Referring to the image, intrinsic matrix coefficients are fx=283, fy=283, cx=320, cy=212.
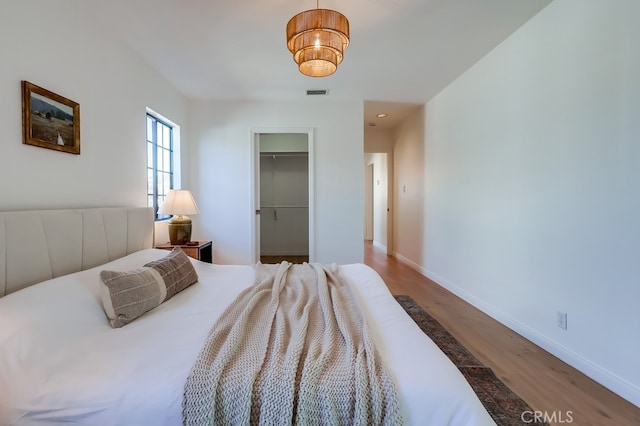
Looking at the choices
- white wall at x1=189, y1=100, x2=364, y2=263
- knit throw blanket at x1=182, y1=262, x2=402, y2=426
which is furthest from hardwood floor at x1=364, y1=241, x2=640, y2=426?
white wall at x1=189, y1=100, x2=364, y2=263

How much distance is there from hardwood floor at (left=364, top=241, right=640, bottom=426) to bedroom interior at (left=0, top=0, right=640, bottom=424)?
0.01 m

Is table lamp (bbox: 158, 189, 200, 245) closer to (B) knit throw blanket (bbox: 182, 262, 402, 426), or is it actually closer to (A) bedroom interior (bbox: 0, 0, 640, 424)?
(A) bedroom interior (bbox: 0, 0, 640, 424)

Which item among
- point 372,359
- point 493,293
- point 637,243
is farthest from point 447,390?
point 493,293

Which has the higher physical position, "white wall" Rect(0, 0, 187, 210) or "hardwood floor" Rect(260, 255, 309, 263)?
"white wall" Rect(0, 0, 187, 210)

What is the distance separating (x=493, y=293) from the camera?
2.74m

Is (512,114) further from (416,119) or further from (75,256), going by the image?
(75,256)

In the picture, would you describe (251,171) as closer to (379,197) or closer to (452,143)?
(452,143)

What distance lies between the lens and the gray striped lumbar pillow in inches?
50.7

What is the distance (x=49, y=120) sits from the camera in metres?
1.73

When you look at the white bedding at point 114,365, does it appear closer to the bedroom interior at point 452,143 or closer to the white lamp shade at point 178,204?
the bedroom interior at point 452,143

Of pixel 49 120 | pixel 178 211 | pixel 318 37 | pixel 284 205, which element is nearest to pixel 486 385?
pixel 318 37

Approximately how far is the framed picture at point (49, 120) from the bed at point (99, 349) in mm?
447

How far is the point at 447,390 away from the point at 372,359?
239 mm

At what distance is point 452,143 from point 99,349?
3.70 metres
